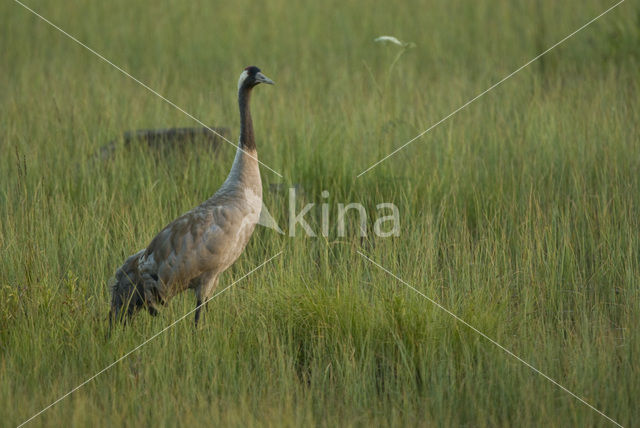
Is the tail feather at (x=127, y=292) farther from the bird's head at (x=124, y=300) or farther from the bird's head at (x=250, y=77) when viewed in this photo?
the bird's head at (x=250, y=77)

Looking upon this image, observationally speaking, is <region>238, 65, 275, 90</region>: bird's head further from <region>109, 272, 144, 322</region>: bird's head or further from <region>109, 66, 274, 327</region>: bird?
<region>109, 272, 144, 322</region>: bird's head

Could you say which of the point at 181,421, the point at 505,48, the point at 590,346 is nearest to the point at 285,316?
the point at 181,421

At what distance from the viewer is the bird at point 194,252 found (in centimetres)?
438

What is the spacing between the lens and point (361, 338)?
4188mm

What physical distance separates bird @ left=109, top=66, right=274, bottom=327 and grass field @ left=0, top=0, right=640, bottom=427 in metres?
0.14

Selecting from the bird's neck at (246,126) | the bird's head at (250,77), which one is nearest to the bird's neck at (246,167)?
the bird's neck at (246,126)

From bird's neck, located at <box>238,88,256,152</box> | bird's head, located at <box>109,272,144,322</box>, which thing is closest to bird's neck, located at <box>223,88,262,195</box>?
bird's neck, located at <box>238,88,256,152</box>

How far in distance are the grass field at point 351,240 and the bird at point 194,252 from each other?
144mm

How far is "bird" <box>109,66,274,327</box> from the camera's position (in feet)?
14.4

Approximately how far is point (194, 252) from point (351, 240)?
1406 mm

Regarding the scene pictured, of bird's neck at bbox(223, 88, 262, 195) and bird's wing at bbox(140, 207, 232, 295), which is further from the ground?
bird's neck at bbox(223, 88, 262, 195)

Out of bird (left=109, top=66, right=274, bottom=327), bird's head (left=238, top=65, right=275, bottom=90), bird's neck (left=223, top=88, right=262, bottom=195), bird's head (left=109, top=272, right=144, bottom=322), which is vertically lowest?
bird's head (left=109, top=272, right=144, bottom=322)

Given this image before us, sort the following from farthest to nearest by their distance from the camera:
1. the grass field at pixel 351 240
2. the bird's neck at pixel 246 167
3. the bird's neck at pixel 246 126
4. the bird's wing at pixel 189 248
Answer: the bird's neck at pixel 246 126 < the bird's neck at pixel 246 167 < the bird's wing at pixel 189 248 < the grass field at pixel 351 240

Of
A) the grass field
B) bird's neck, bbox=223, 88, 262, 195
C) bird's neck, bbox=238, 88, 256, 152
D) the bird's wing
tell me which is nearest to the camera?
Result: the grass field
